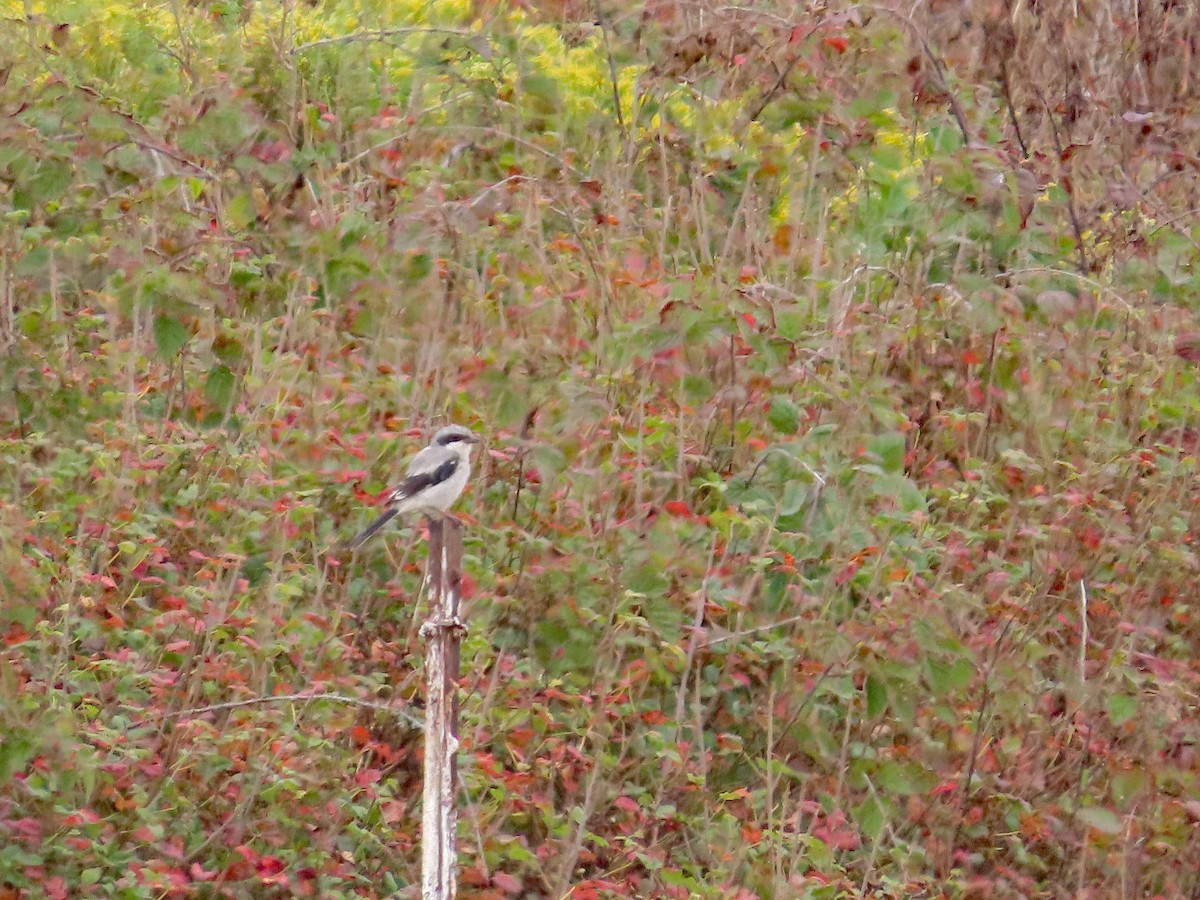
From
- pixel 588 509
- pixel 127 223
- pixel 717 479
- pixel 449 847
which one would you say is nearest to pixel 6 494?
pixel 127 223

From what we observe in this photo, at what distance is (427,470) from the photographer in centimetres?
630

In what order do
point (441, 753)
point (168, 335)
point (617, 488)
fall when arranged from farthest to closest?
point (617, 488), point (168, 335), point (441, 753)

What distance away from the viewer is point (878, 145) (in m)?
7.95

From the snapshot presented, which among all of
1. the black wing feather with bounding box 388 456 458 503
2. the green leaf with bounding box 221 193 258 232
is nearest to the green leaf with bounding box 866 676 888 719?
the black wing feather with bounding box 388 456 458 503

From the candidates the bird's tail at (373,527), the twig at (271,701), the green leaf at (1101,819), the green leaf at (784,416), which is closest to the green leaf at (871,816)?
the green leaf at (1101,819)

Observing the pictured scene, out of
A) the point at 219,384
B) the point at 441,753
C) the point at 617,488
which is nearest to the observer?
the point at 441,753

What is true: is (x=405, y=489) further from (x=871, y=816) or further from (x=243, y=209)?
(x=871, y=816)

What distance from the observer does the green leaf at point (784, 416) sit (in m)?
6.36

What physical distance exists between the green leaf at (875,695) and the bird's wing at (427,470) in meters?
1.81

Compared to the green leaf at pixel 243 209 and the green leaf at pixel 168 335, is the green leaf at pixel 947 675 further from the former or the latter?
Answer: the green leaf at pixel 243 209

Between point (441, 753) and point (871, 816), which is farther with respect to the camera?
point (871, 816)

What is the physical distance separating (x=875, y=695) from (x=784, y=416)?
3.79 feet

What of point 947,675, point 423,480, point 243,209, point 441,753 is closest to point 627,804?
point 947,675

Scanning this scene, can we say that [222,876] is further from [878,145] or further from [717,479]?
[878,145]
